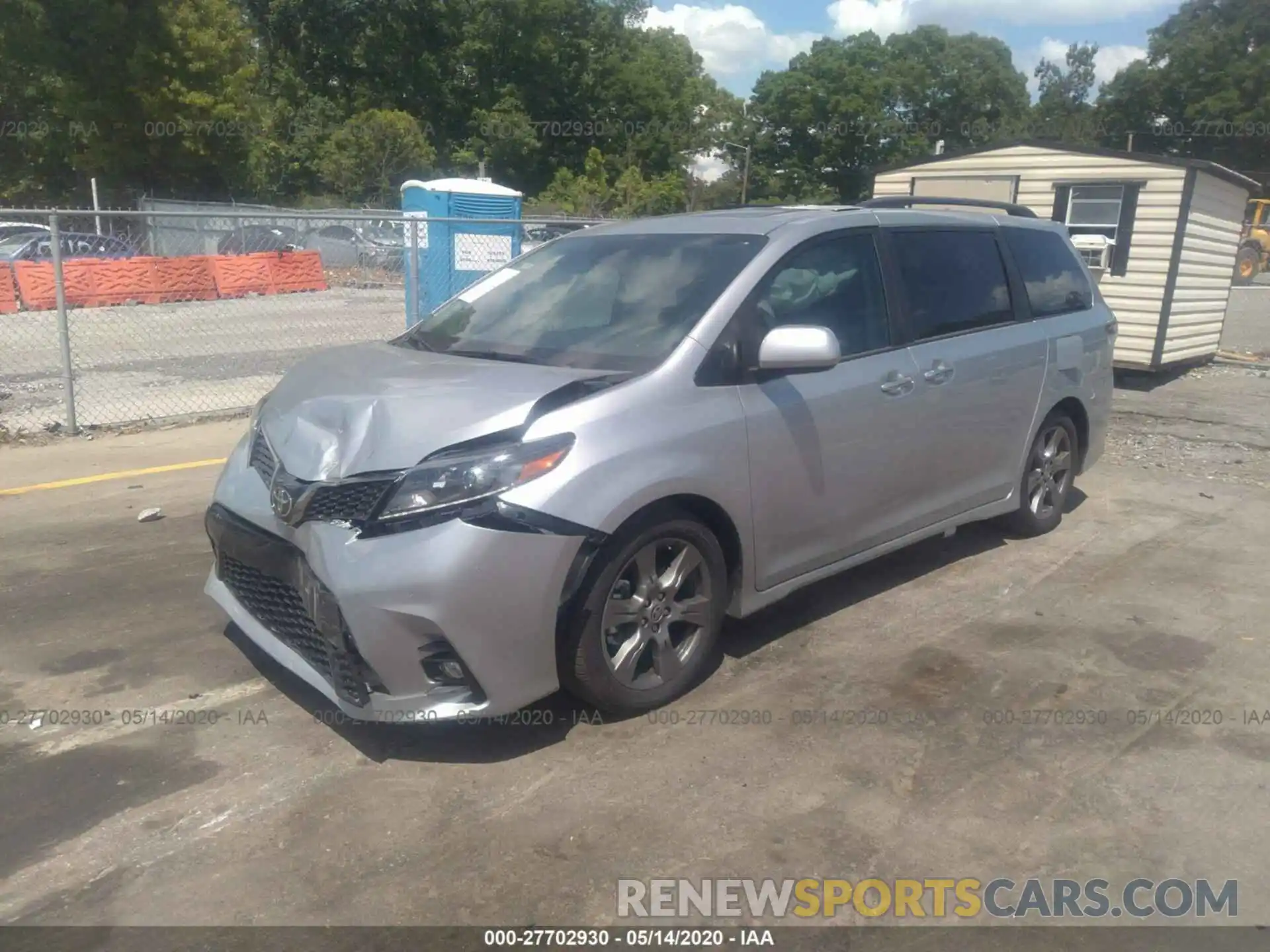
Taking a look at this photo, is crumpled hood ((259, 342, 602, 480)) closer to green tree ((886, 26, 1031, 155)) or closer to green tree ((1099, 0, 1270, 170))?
green tree ((1099, 0, 1270, 170))

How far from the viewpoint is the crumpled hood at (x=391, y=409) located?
134 inches

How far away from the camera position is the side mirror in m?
3.88

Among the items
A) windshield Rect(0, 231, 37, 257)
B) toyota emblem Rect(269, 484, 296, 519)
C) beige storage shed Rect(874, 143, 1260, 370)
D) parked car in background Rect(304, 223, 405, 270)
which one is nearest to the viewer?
toyota emblem Rect(269, 484, 296, 519)

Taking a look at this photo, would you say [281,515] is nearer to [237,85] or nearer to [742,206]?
[742,206]

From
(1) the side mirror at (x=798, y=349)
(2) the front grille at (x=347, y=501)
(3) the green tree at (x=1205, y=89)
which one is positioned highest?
(3) the green tree at (x=1205, y=89)

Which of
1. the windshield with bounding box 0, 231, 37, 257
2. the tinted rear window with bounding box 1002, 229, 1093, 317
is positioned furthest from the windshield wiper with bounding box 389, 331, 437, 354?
the windshield with bounding box 0, 231, 37, 257

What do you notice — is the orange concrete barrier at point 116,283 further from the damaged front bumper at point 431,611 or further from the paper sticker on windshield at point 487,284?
the damaged front bumper at point 431,611

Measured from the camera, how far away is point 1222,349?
15453 mm

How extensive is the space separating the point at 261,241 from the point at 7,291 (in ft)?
14.4

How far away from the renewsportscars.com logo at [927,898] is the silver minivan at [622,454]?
0.86m

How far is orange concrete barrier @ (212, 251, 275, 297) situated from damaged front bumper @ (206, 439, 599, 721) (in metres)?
15.0

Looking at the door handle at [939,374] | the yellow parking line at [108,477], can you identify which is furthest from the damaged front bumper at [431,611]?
the yellow parking line at [108,477]

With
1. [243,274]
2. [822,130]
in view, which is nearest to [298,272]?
[243,274]

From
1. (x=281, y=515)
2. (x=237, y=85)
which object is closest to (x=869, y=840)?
(x=281, y=515)
